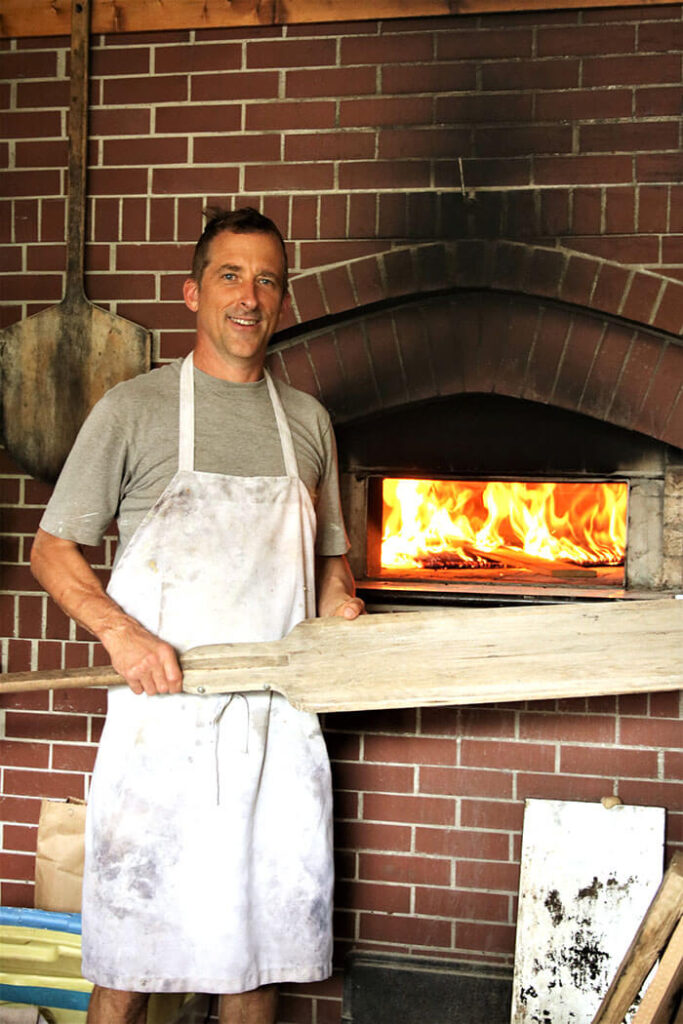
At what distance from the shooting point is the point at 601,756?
Result: 9.30 ft

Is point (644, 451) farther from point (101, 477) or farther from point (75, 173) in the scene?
point (75, 173)

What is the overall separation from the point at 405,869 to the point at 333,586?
931 millimetres

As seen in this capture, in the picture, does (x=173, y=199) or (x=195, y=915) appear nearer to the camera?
(x=195, y=915)

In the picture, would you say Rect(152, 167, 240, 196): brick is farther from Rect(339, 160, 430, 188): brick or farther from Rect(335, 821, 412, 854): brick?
Rect(335, 821, 412, 854): brick

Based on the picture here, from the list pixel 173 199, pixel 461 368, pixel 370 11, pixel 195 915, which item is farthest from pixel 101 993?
pixel 370 11

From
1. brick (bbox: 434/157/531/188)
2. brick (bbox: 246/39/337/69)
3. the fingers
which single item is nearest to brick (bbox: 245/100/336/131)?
brick (bbox: 246/39/337/69)

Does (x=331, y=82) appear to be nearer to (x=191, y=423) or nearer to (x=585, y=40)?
(x=585, y=40)

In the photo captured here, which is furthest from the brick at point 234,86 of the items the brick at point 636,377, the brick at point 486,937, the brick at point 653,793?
the brick at point 486,937

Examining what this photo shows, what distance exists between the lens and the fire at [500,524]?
314 cm

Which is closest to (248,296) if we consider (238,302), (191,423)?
(238,302)

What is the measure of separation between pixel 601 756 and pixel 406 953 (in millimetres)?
790

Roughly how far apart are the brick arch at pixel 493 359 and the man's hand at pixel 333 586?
530mm

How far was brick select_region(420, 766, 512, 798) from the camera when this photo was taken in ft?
9.45

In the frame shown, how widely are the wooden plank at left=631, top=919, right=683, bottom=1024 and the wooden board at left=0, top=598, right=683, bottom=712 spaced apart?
1.67ft
